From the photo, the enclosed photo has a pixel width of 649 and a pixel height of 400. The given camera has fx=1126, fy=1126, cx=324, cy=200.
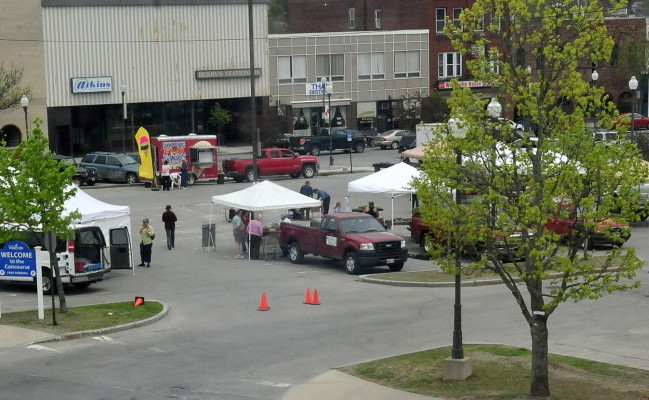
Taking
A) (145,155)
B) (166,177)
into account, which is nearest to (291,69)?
(145,155)

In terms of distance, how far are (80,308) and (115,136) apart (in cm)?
4434

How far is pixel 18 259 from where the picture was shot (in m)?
26.4

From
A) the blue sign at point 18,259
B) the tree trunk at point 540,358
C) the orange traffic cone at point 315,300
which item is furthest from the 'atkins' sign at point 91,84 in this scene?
the tree trunk at point 540,358

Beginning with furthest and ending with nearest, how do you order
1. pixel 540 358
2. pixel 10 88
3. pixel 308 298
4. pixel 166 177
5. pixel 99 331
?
pixel 10 88 → pixel 166 177 → pixel 308 298 → pixel 99 331 → pixel 540 358

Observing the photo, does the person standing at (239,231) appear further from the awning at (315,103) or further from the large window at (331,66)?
the large window at (331,66)

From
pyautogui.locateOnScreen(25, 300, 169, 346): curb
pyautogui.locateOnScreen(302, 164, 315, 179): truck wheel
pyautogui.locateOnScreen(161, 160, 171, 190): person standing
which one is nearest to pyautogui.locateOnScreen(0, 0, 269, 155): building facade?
pyautogui.locateOnScreen(161, 160, 171, 190): person standing

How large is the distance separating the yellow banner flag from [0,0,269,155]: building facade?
11.9m

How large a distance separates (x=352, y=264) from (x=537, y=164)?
48.2 feet

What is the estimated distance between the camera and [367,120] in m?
77.3

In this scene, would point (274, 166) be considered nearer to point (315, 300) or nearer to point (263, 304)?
point (315, 300)

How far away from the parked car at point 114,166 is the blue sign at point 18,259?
27143 millimetres

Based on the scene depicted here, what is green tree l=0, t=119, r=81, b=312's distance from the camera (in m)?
24.2

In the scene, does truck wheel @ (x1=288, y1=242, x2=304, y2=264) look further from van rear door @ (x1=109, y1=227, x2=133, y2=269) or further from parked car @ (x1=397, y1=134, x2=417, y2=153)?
parked car @ (x1=397, y1=134, x2=417, y2=153)

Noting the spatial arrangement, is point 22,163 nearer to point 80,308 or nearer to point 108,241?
point 80,308
